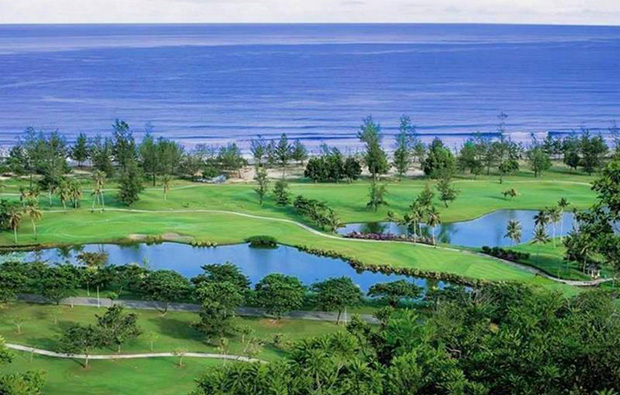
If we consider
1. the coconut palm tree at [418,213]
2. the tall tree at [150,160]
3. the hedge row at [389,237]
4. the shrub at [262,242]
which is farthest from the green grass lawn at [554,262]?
the tall tree at [150,160]

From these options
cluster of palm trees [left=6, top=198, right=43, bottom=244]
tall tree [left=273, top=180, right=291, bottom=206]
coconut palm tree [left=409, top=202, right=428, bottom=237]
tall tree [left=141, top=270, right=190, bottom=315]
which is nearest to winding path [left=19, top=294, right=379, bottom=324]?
tall tree [left=141, top=270, right=190, bottom=315]

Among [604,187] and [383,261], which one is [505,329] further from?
[383,261]

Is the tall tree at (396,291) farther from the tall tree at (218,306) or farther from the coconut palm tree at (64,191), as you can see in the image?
the coconut palm tree at (64,191)

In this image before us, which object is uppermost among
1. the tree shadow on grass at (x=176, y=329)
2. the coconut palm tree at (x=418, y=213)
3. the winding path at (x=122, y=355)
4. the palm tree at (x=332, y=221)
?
the coconut palm tree at (x=418, y=213)

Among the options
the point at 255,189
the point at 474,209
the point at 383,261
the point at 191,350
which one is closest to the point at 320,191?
the point at 255,189

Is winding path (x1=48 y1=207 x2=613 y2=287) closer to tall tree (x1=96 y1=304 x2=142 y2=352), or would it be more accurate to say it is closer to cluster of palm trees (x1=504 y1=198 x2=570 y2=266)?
cluster of palm trees (x1=504 y1=198 x2=570 y2=266)

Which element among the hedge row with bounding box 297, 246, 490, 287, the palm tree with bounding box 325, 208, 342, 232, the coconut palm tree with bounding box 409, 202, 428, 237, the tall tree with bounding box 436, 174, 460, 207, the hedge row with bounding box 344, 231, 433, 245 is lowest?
the hedge row with bounding box 297, 246, 490, 287

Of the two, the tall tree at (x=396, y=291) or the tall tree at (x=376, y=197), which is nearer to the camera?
the tall tree at (x=396, y=291)

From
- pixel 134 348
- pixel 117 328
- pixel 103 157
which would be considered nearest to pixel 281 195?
pixel 103 157
